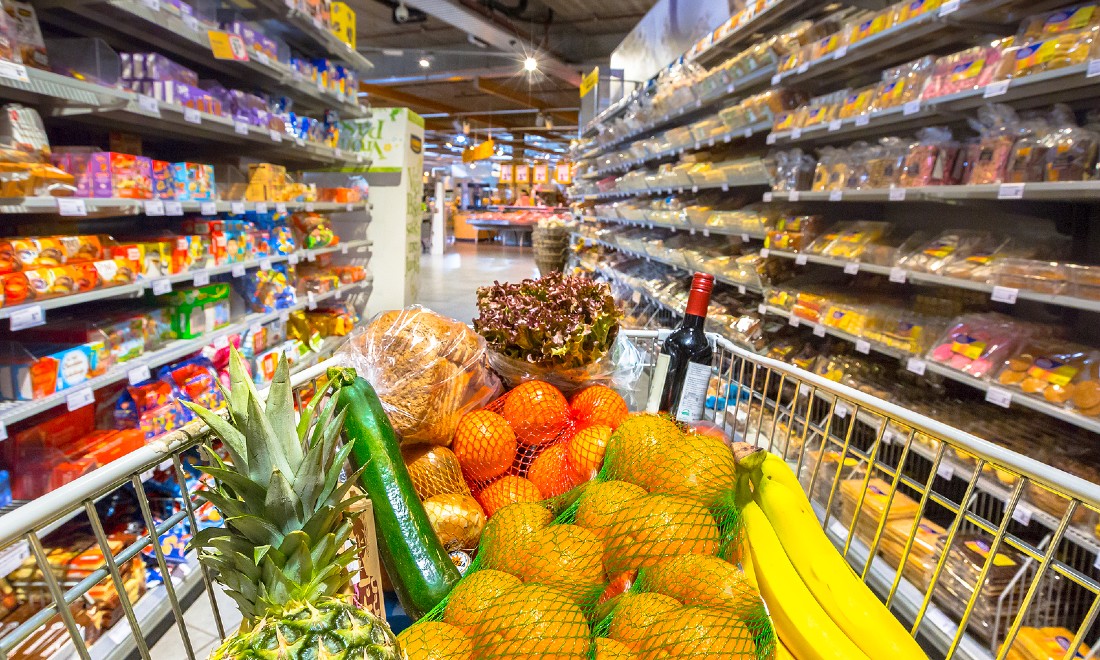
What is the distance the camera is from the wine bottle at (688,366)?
56.9 inches

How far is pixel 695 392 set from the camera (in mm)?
1468

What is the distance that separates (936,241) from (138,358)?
3695mm

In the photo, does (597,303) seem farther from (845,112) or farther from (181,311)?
(181,311)

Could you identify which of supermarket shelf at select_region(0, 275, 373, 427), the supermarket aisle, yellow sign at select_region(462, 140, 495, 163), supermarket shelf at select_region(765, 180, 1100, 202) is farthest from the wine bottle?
yellow sign at select_region(462, 140, 495, 163)

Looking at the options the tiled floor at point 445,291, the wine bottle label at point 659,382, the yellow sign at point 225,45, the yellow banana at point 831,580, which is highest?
the yellow sign at point 225,45

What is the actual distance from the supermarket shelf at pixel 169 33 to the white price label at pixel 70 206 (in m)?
0.82

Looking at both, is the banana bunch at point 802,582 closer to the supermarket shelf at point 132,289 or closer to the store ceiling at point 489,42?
the supermarket shelf at point 132,289

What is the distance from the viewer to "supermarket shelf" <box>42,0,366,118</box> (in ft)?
8.43

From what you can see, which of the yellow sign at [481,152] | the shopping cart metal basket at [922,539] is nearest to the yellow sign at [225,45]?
the shopping cart metal basket at [922,539]

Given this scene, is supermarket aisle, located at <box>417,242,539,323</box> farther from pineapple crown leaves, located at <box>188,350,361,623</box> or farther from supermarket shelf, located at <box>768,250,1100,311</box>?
pineapple crown leaves, located at <box>188,350,361,623</box>

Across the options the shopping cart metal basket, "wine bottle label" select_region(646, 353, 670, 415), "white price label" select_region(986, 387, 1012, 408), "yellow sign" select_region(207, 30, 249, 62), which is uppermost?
"yellow sign" select_region(207, 30, 249, 62)

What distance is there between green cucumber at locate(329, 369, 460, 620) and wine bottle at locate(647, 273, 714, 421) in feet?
2.11

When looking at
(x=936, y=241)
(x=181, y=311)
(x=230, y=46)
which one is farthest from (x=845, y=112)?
(x=181, y=311)

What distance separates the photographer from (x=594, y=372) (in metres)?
1.60
